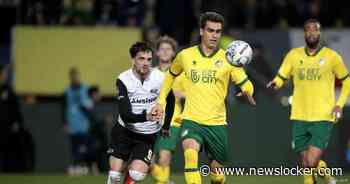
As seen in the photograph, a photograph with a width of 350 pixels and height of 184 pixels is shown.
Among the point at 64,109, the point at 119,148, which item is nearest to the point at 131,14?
the point at 64,109

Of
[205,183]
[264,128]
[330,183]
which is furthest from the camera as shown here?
[264,128]

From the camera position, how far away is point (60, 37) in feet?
80.3

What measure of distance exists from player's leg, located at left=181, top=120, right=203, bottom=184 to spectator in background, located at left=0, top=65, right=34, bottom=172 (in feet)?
31.9

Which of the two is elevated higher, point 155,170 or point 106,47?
point 106,47

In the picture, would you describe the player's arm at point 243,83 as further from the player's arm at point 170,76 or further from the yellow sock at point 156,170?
the yellow sock at point 156,170

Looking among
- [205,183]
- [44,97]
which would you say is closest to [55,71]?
[44,97]

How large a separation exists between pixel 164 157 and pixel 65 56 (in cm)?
820

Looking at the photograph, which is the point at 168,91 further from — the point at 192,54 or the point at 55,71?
the point at 55,71

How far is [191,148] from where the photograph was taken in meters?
13.9

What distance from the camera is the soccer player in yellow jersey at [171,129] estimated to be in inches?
659

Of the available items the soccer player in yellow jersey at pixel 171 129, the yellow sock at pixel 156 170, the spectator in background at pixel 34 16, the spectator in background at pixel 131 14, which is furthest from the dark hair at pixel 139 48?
the spectator in background at pixel 34 16

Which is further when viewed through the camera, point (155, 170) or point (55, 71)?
point (55, 71)

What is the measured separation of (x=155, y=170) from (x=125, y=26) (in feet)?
26.6

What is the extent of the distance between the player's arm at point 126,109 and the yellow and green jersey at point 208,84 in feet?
1.13
